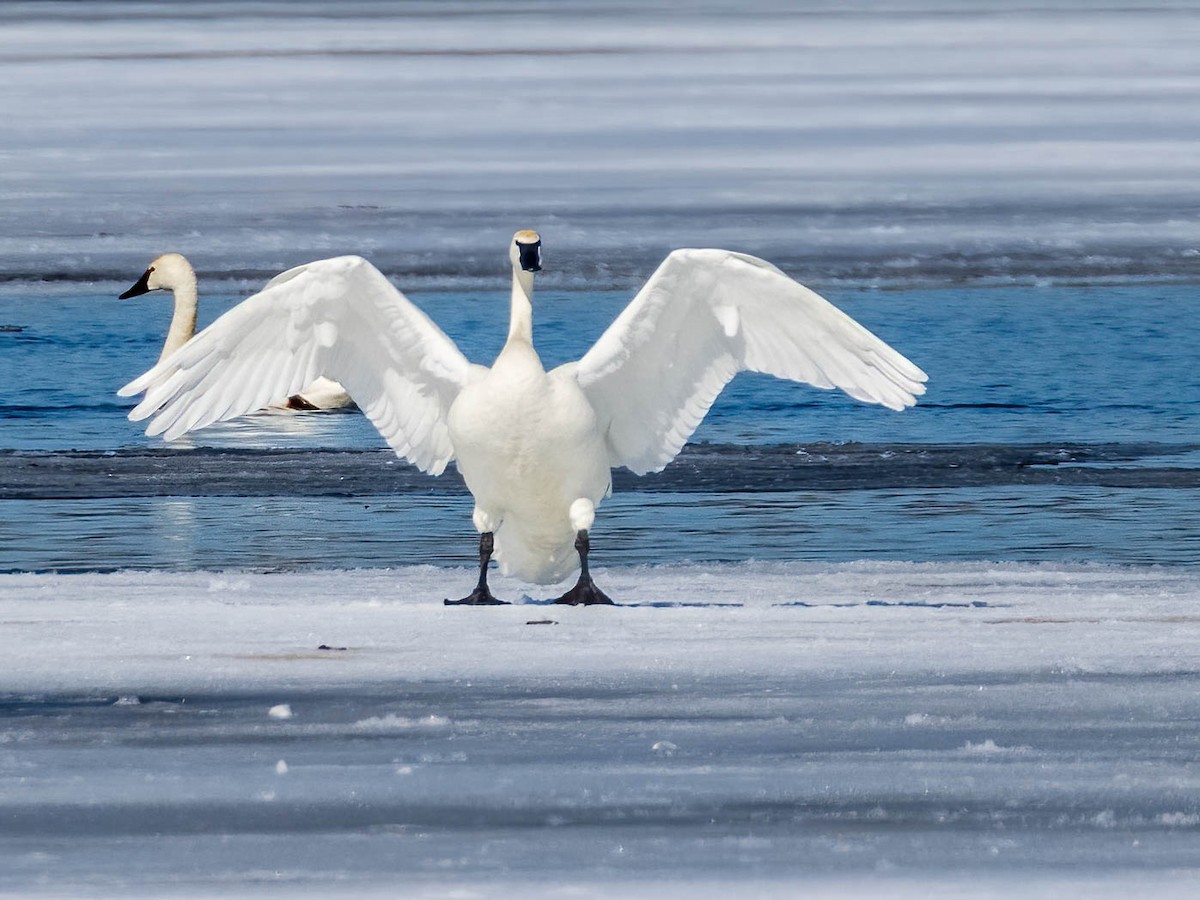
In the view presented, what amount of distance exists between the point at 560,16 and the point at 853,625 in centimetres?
2798

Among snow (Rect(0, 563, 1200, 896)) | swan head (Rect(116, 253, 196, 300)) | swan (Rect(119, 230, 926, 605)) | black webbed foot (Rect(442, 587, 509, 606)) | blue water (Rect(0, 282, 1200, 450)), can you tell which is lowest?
blue water (Rect(0, 282, 1200, 450))

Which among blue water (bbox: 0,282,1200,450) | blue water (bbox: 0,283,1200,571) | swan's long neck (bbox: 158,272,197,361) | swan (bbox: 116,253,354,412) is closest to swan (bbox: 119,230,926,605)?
blue water (bbox: 0,283,1200,571)

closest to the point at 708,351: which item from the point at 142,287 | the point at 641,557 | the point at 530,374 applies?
the point at 530,374

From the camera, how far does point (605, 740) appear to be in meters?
4.29

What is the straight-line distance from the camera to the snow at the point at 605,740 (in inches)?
141

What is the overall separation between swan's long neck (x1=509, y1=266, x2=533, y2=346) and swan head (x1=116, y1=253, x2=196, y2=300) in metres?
5.09

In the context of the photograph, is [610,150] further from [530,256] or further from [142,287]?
[530,256]

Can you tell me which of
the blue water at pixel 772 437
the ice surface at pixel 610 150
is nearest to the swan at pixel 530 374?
the blue water at pixel 772 437

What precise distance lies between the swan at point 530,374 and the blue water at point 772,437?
20.7 inches

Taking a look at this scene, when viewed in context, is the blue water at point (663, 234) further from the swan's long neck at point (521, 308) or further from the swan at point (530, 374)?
the swan's long neck at point (521, 308)

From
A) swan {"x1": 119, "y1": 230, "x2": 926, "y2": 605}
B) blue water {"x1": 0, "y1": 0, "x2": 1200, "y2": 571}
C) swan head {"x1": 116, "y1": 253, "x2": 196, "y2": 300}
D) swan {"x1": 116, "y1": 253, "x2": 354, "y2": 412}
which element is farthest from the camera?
swan head {"x1": 116, "y1": 253, "x2": 196, "y2": 300}

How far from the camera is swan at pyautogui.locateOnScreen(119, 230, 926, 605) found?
5.86 metres

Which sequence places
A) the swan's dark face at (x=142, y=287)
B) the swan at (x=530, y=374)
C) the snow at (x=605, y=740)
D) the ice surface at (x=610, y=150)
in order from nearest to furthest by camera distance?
the snow at (x=605, y=740) → the swan at (x=530, y=374) → the swan's dark face at (x=142, y=287) → the ice surface at (x=610, y=150)

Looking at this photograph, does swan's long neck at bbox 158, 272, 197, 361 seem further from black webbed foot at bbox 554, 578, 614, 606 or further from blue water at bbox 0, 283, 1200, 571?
black webbed foot at bbox 554, 578, 614, 606
